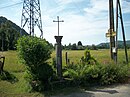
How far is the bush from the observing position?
1078 cm

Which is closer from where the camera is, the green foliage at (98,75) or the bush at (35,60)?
the bush at (35,60)

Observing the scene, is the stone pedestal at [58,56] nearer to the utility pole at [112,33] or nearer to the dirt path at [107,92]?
the dirt path at [107,92]

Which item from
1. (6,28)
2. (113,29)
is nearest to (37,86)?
(113,29)

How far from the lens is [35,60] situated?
11.0m

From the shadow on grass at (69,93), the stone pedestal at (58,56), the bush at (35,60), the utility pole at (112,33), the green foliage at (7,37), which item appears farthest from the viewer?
the green foliage at (7,37)

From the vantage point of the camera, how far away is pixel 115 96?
9.62 metres

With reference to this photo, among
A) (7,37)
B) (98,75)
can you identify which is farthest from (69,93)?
(7,37)

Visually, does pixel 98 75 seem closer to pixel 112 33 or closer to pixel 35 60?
pixel 35 60

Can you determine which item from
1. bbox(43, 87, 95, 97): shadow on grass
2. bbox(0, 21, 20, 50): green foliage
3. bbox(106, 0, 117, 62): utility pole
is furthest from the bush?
bbox(0, 21, 20, 50): green foliage

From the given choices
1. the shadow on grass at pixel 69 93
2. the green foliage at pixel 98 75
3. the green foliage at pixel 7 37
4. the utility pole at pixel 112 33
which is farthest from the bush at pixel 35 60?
the green foliage at pixel 7 37

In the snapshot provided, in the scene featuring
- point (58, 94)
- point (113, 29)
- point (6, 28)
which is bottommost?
point (58, 94)

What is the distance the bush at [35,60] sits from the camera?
1078 cm

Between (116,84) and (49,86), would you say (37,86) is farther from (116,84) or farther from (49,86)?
(116,84)

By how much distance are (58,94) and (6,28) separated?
3424 inches
